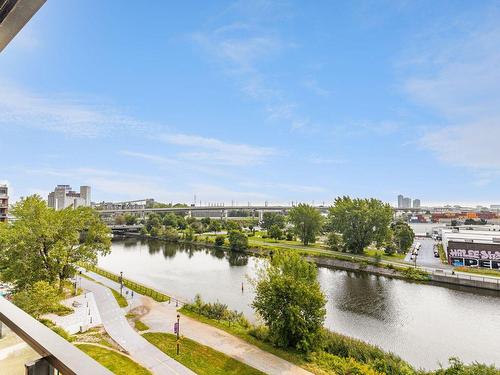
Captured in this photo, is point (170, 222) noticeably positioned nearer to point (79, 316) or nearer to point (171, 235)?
point (171, 235)

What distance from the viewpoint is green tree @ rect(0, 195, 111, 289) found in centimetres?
1388

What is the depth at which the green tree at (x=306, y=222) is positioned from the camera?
114 feet

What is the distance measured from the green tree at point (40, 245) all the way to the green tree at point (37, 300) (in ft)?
10.6

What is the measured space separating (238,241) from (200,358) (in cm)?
2359

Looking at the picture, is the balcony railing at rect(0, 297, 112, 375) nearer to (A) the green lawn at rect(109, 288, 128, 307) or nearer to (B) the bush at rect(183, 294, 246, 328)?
(B) the bush at rect(183, 294, 246, 328)

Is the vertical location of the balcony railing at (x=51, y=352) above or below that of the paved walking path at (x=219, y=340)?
above

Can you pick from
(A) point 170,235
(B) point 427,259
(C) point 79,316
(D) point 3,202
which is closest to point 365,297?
(B) point 427,259

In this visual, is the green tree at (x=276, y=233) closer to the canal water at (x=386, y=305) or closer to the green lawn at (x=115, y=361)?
the canal water at (x=386, y=305)

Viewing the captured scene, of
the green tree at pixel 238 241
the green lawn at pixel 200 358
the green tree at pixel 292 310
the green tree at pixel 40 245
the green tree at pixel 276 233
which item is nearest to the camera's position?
the green lawn at pixel 200 358

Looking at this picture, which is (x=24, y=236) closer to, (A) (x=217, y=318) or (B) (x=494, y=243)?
(A) (x=217, y=318)

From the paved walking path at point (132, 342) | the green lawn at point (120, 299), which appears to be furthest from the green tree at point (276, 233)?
the paved walking path at point (132, 342)

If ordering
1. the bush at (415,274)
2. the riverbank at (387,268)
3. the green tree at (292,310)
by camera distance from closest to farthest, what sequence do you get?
the green tree at (292,310), the riverbank at (387,268), the bush at (415,274)

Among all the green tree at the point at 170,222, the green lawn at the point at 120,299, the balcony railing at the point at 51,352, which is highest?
the balcony railing at the point at 51,352

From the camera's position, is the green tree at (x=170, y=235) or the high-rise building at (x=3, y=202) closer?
the high-rise building at (x=3, y=202)
